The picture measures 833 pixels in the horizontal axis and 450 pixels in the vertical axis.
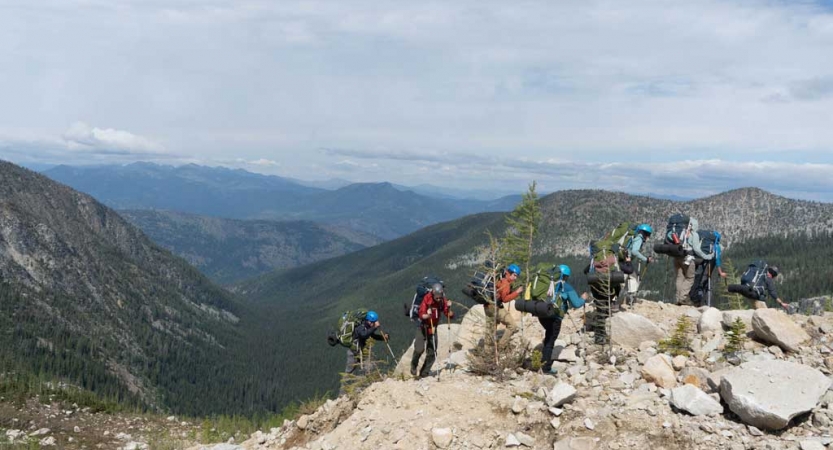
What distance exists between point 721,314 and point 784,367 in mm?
6008

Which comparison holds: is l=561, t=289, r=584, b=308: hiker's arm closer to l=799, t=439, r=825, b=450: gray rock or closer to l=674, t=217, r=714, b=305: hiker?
l=799, t=439, r=825, b=450: gray rock

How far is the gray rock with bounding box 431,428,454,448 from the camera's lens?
10.2 metres

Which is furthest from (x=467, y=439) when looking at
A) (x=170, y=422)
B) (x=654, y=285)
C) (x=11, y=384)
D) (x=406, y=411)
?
(x=654, y=285)

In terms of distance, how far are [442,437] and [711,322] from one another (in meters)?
9.89

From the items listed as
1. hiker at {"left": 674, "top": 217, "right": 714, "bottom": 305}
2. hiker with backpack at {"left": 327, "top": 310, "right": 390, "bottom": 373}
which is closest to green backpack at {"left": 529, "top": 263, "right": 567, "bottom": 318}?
hiker with backpack at {"left": 327, "top": 310, "right": 390, "bottom": 373}

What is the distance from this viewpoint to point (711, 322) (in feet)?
47.9

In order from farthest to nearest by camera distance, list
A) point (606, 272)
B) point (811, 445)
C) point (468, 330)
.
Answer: point (468, 330)
point (606, 272)
point (811, 445)

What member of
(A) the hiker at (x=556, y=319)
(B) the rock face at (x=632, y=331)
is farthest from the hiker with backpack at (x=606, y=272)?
(A) the hiker at (x=556, y=319)

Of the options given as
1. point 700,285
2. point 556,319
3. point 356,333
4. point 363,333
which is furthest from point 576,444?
point 700,285

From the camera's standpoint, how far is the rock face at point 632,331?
14.0 metres

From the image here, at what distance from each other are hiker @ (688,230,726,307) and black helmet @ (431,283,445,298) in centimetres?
1100

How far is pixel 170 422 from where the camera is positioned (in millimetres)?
30281

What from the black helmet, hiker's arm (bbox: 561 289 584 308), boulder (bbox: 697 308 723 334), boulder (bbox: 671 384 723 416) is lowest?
boulder (bbox: 671 384 723 416)

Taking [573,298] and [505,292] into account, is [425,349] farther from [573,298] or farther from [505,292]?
[573,298]
